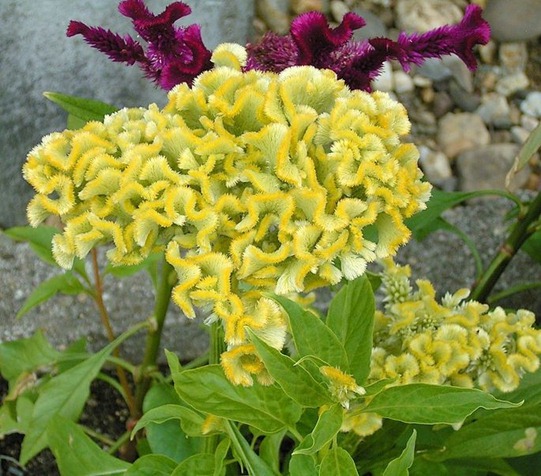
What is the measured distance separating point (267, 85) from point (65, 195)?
0.70ft

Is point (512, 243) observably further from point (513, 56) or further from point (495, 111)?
point (513, 56)

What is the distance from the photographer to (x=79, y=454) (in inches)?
41.6

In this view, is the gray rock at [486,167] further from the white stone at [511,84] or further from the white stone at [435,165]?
the white stone at [511,84]

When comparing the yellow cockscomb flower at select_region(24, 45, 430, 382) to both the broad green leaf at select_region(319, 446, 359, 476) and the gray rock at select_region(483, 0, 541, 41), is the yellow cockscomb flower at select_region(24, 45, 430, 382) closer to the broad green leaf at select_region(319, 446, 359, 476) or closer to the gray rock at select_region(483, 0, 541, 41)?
the broad green leaf at select_region(319, 446, 359, 476)

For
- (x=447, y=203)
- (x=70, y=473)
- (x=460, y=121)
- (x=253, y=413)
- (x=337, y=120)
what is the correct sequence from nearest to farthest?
(x=337, y=120) → (x=253, y=413) → (x=70, y=473) → (x=447, y=203) → (x=460, y=121)

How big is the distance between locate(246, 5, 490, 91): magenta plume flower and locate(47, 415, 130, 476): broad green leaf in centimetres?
52

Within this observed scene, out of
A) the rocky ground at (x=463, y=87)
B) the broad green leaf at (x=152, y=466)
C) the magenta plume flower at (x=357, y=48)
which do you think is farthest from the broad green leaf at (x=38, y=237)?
the rocky ground at (x=463, y=87)

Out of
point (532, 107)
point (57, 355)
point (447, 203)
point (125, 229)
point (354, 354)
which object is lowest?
point (532, 107)

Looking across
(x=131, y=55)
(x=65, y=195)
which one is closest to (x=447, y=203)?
(x=131, y=55)

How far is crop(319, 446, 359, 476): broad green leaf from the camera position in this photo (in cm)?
77

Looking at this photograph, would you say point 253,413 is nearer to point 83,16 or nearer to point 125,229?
point 125,229

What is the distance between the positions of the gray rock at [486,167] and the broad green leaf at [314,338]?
1383mm

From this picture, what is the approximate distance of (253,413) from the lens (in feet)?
2.76

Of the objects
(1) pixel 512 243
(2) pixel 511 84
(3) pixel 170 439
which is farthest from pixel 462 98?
(3) pixel 170 439
